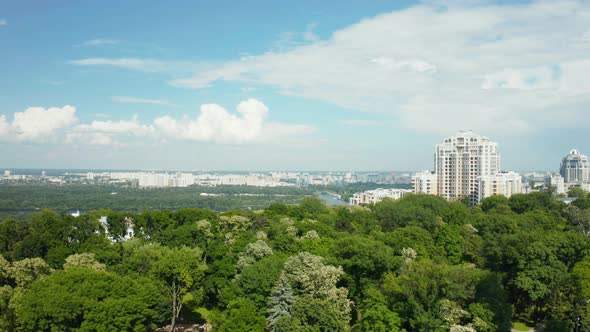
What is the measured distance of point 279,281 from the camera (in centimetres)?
1560

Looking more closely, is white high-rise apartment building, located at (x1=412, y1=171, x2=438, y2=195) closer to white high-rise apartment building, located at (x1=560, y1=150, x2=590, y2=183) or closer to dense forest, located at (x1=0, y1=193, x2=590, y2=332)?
dense forest, located at (x1=0, y1=193, x2=590, y2=332)

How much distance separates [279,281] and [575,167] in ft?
369

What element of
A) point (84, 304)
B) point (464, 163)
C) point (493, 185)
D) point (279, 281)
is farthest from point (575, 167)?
point (84, 304)

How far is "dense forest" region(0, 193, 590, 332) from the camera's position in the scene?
45.1ft

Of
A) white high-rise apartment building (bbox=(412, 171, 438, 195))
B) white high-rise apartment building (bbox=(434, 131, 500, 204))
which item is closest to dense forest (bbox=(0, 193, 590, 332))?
white high-rise apartment building (bbox=(434, 131, 500, 204))

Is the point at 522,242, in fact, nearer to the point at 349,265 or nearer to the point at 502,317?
the point at 502,317

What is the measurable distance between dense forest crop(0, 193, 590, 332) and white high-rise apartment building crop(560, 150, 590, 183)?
9650 cm

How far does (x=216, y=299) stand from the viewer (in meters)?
19.5

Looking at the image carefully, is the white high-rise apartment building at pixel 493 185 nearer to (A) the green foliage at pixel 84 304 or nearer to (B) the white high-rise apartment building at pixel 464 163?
(B) the white high-rise apartment building at pixel 464 163

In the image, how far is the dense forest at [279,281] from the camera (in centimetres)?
1373

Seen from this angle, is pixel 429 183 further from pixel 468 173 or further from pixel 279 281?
pixel 279 281

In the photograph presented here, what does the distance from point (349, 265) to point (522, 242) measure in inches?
319

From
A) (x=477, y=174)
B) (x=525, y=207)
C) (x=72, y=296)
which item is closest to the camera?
(x=72, y=296)

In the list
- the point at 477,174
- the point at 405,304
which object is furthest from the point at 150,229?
the point at 477,174
